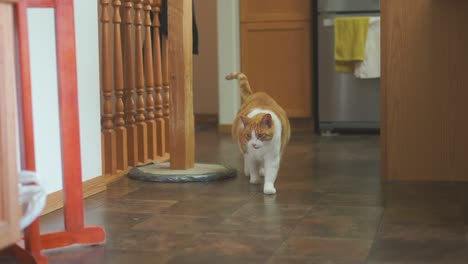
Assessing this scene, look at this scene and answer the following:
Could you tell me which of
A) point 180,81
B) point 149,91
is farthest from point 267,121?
point 149,91

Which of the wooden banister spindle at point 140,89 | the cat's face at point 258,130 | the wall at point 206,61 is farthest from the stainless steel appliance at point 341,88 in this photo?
the cat's face at point 258,130

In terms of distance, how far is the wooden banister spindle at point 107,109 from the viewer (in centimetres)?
315

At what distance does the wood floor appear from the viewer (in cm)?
186

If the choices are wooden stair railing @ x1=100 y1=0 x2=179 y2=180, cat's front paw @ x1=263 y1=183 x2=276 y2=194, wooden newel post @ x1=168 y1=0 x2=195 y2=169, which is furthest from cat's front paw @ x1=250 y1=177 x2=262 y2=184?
wooden stair railing @ x1=100 y1=0 x2=179 y2=180

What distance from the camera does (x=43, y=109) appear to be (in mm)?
2449

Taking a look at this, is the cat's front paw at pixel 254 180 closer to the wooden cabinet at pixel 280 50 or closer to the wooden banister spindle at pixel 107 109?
the wooden banister spindle at pixel 107 109

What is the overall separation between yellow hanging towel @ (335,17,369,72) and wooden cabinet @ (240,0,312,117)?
374 millimetres

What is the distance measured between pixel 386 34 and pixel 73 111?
1.54m

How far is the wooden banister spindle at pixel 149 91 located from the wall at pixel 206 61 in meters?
2.59

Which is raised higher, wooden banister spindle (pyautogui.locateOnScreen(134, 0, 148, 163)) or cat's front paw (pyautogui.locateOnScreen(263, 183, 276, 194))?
wooden banister spindle (pyautogui.locateOnScreen(134, 0, 148, 163))

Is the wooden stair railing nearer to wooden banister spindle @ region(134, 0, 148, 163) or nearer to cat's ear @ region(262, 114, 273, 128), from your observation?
wooden banister spindle @ region(134, 0, 148, 163)

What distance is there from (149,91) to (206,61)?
8.69ft

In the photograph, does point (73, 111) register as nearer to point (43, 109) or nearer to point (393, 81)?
point (43, 109)

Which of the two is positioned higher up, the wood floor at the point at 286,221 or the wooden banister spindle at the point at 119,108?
the wooden banister spindle at the point at 119,108
